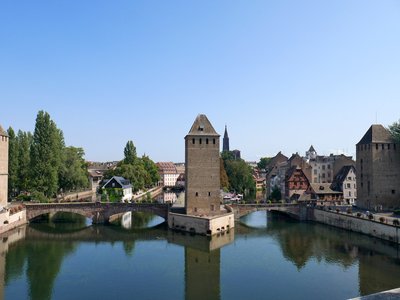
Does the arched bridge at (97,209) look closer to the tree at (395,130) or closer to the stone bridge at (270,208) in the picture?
the stone bridge at (270,208)

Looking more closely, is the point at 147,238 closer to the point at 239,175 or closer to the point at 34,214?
the point at 34,214

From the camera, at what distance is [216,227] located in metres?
39.0

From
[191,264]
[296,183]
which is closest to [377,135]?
[296,183]

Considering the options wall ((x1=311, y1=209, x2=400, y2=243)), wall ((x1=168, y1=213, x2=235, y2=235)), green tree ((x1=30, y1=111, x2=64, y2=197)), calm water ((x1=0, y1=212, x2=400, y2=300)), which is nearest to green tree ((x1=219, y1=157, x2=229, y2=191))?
wall ((x1=311, y1=209, x2=400, y2=243))

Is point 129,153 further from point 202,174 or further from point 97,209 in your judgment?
point 202,174

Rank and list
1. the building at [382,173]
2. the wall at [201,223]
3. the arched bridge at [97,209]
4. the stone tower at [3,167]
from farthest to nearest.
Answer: the building at [382,173] < the arched bridge at [97,209] < the stone tower at [3,167] < the wall at [201,223]

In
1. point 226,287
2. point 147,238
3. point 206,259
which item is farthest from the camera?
point 147,238

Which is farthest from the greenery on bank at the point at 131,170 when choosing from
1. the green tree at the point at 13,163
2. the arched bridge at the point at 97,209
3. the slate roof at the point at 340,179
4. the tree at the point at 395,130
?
the tree at the point at 395,130

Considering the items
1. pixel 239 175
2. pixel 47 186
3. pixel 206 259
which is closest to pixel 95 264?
pixel 206 259

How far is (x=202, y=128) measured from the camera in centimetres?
4338

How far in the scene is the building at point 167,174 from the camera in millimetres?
134750

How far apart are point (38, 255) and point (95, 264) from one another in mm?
5768

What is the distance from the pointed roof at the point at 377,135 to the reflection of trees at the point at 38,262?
118ft

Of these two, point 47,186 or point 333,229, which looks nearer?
point 333,229
